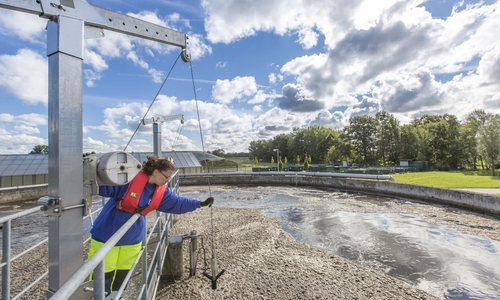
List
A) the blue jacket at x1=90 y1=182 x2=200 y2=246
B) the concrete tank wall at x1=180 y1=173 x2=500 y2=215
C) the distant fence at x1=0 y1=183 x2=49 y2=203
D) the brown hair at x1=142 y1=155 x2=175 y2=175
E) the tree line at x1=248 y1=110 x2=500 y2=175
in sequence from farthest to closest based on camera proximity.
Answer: the tree line at x1=248 y1=110 x2=500 y2=175, the distant fence at x1=0 y1=183 x2=49 y2=203, the concrete tank wall at x1=180 y1=173 x2=500 y2=215, the brown hair at x1=142 y1=155 x2=175 y2=175, the blue jacket at x1=90 y1=182 x2=200 y2=246

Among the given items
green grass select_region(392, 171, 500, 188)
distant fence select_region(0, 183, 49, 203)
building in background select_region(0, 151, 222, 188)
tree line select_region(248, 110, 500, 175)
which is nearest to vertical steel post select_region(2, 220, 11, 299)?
building in background select_region(0, 151, 222, 188)

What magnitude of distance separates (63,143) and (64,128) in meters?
0.09

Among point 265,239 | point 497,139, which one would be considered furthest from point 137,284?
point 497,139

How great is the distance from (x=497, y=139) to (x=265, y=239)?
27.4 m

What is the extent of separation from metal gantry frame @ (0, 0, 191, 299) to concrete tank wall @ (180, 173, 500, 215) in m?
11.9

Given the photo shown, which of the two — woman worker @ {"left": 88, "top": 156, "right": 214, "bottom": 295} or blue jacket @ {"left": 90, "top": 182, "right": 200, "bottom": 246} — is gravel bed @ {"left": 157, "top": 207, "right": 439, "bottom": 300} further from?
blue jacket @ {"left": 90, "top": 182, "right": 200, "bottom": 246}

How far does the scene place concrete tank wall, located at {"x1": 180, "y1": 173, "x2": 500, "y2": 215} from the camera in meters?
9.17

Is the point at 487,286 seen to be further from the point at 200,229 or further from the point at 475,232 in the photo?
the point at 200,229

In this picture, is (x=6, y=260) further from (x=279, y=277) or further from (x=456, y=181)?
(x=456, y=181)

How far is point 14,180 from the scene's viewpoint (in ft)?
49.6

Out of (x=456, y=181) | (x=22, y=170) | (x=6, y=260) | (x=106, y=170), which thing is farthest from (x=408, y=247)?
(x=22, y=170)

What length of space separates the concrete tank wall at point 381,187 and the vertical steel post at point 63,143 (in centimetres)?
1188

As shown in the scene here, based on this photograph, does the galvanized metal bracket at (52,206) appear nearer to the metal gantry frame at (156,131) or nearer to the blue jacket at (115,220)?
the blue jacket at (115,220)

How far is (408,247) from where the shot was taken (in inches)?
225
